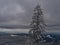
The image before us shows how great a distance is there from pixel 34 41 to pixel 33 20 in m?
1.97

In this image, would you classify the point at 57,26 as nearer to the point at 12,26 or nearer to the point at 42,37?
the point at 42,37

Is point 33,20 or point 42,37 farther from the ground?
point 33,20

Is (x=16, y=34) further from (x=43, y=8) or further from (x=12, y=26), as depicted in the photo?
(x=43, y=8)

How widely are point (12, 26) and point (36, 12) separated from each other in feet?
9.32

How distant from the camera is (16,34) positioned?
23.8 m

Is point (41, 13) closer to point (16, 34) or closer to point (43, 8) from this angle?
point (43, 8)

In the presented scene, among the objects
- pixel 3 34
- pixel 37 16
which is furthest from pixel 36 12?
pixel 3 34

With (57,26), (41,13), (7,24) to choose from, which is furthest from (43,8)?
(7,24)

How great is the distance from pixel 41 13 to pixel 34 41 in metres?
2.72

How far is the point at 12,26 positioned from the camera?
24734 millimetres

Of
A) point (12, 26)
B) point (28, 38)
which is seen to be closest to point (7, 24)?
point (12, 26)

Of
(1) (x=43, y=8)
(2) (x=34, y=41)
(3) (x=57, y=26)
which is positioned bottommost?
(2) (x=34, y=41)

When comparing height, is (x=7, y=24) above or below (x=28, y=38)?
above

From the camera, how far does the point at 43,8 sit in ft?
79.4
